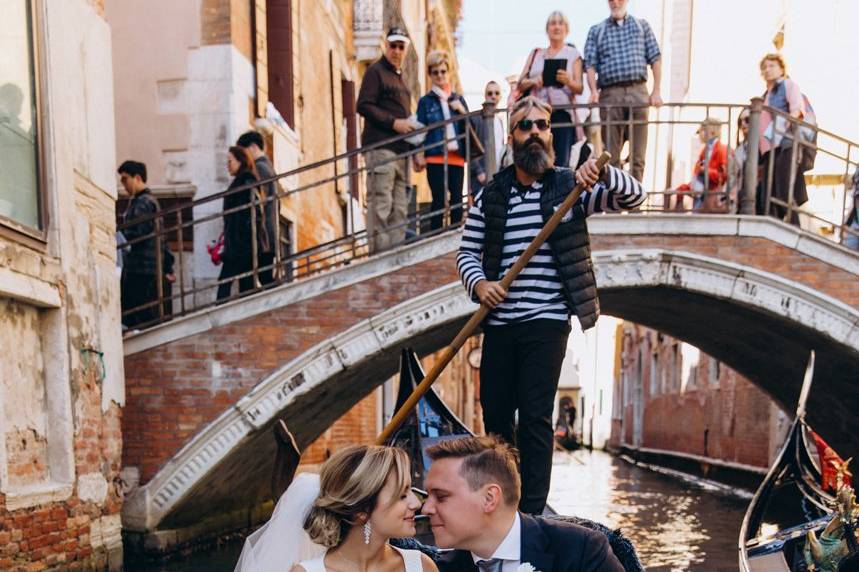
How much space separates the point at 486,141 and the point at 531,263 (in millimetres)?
1927

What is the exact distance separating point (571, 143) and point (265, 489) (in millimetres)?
2370

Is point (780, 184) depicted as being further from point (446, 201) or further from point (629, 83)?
point (446, 201)

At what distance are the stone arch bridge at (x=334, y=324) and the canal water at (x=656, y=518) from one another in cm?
35

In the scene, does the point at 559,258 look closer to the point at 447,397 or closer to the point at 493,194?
the point at 493,194

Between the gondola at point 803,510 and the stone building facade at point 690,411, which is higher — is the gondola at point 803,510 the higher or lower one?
the higher one

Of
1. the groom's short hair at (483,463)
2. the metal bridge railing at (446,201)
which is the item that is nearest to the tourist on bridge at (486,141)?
the metal bridge railing at (446,201)

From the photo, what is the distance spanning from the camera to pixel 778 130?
13.3ft

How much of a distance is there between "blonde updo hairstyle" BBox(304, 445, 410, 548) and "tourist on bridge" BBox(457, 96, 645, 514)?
2.26 feet

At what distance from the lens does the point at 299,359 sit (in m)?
3.87

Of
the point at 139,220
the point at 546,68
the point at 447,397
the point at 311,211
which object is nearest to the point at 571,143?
the point at 546,68

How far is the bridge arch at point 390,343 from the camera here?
12.5 feet

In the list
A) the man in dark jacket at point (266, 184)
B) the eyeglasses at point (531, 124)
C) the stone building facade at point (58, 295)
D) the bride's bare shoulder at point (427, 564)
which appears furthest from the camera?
the man in dark jacket at point (266, 184)

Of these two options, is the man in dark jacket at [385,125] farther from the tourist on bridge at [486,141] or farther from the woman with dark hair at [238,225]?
the woman with dark hair at [238,225]

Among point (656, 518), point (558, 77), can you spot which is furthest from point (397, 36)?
point (656, 518)
